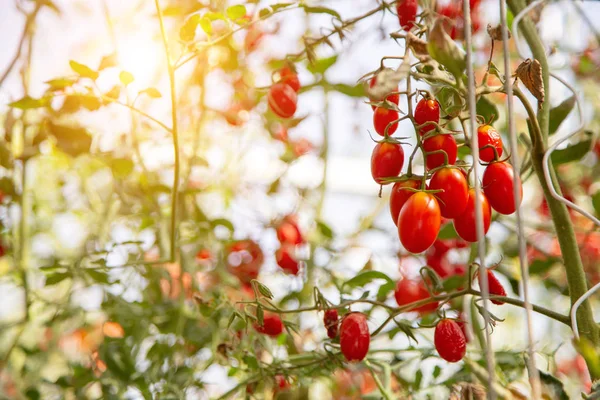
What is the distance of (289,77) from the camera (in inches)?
30.1

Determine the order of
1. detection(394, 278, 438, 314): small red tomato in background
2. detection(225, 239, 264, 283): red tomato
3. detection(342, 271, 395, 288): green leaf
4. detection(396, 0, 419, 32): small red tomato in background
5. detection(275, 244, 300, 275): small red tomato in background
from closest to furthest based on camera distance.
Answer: detection(396, 0, 419, 32): small red tomato in background, detection(342, 271, 395, 288): green leaf, detection(394, 278, 438, 314): small red tomato in background, detection(275, 244, 300, 275): small red tomato in background, detection(225, 239, 264, 283): red tomato

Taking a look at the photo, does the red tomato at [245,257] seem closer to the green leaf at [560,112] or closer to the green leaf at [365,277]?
the green leaf at [365,277]

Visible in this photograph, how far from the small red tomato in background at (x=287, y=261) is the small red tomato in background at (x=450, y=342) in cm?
51

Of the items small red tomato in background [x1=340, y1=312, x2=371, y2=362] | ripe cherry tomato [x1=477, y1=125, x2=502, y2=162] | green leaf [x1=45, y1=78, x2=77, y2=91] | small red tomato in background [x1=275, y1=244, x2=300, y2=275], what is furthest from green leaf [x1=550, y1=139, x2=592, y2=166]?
green leaf [x1=45, y1=78, x2=77, y2=91]

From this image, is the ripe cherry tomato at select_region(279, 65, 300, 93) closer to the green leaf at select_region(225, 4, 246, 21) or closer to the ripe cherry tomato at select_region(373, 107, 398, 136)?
the green leaf at select_region(225, 4, 246, 21)

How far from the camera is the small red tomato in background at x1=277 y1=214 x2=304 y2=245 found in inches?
44.7

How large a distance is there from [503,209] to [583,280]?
12cm

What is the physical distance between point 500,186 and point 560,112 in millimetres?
221

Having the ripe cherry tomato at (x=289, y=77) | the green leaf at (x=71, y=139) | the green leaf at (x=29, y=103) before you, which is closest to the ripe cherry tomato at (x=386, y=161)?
the ripe cherry tomato at (x=289, y=77)

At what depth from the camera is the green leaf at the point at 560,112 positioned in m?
0.69

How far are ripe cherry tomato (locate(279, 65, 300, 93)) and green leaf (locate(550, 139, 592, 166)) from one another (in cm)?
31

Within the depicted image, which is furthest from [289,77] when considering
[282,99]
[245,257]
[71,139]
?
[245,257]

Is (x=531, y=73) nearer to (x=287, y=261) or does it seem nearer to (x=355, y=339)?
(x=355, y=339)

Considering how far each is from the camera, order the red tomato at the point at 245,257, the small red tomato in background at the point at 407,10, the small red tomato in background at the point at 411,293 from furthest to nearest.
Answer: the red tomato at the point at 245,257, the small red tomato in background at the point at 411,293, the small red tomato in background at the point at 407,10
